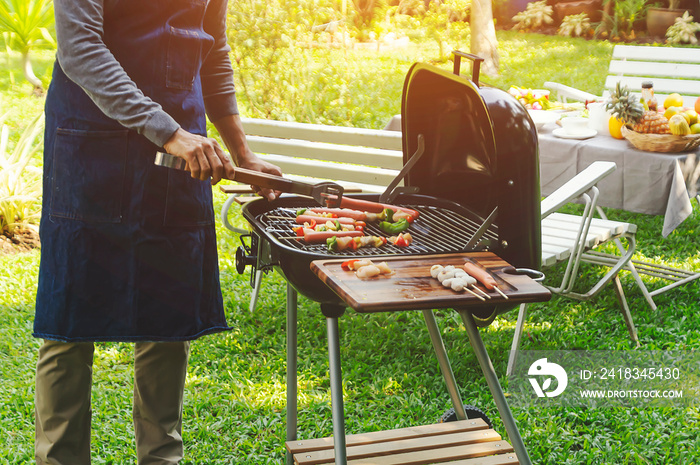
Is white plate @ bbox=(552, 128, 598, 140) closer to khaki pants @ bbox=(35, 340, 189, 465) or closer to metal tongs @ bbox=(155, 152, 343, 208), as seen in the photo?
metal tongs @ bbox=(155, 152, 343, 208)

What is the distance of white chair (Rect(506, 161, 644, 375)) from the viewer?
3482 mm

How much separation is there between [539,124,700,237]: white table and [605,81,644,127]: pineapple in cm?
17

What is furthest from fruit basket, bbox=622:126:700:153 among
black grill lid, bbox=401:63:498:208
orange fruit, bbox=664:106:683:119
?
black grill lid, bbox=401:63:498:208

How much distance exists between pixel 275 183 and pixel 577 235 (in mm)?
2307

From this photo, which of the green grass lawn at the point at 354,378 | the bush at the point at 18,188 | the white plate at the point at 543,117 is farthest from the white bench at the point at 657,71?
the bush at the point at 18,188

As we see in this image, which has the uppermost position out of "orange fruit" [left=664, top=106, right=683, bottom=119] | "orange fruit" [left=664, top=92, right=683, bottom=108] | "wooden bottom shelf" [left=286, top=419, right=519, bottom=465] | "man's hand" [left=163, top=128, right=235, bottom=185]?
"man's hand" [left=163, top=128, right=235, bottom=185]

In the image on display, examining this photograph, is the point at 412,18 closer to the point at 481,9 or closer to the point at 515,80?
the point at 481,9

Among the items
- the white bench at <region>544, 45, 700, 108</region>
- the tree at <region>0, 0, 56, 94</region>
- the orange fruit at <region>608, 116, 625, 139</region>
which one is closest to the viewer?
the orange fruit at <region>608, 116, 625, 139</region>

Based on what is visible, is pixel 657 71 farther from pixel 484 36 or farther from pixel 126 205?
pixel 126 205

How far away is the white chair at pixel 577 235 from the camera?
3.48 meters

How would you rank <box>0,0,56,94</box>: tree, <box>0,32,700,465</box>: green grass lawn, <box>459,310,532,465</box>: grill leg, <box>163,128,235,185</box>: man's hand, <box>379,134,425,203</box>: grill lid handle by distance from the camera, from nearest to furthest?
<box>163,128,235,185</box>: man's hand → <box>459,310,532,465</box>: grill leg → <box>379,134,425,203</box>: grill lid handle → <box>0,32,700,465</box>: green grass lawn → <box>0,0,56,94</box>: tree

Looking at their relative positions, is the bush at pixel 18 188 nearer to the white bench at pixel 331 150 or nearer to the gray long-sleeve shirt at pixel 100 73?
the white bench at pixel 331 150

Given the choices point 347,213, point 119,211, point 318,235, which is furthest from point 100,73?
point 347,213

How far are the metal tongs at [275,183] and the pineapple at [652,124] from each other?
2.74 metres
